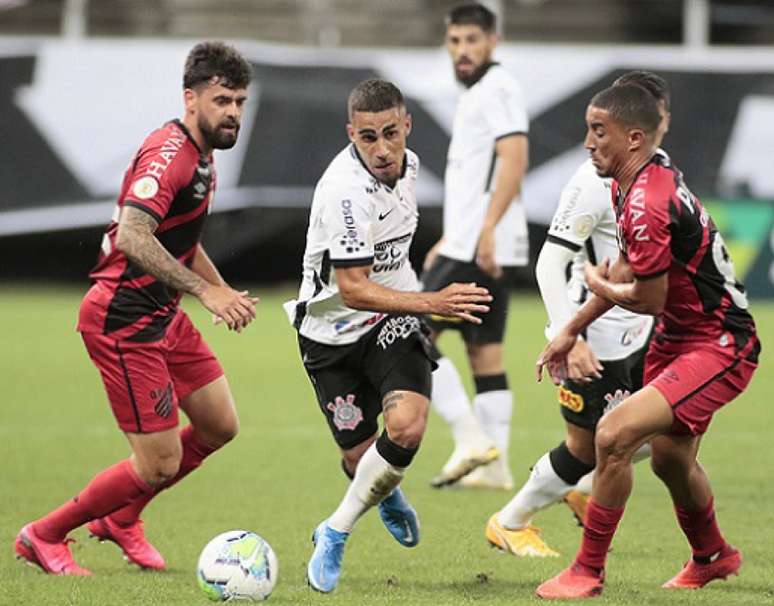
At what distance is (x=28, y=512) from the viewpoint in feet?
25.6

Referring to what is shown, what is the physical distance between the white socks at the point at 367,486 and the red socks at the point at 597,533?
80 centimetres

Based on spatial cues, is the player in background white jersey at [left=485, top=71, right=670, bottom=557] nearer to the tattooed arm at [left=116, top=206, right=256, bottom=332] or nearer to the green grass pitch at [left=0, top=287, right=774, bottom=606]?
the green grass pitch at [left=0, top=287, right=774, bottom=606]

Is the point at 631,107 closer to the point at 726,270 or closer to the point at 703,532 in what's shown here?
the point at 726,270

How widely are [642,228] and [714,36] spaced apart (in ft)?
51.5

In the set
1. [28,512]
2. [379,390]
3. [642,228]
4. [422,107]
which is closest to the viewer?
[642,228]

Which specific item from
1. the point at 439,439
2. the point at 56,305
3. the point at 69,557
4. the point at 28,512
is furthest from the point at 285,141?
the point at 69,557

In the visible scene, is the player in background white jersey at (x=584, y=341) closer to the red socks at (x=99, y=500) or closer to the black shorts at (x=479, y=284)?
the red socks at (x=99, y=500)

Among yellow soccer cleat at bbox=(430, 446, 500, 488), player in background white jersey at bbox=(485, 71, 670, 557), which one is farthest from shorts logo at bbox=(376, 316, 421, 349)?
yellow soccer cleat at bbox=(430, 446, 500, 488)

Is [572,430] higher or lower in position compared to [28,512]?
higher

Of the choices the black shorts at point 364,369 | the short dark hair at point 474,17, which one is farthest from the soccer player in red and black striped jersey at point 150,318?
the short dark hair at point 474,17

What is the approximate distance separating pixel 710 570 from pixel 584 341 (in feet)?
3.49

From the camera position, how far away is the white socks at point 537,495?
677 cm

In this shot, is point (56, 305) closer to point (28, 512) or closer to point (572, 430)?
point (28, 512)

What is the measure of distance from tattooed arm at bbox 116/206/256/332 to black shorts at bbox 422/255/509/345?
2913 millimetres
